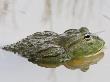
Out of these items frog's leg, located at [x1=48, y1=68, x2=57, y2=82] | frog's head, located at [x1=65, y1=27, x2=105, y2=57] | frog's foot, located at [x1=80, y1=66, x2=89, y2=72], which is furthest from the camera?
frog's head, located at [x1=65, y1=27, x2=105, y2=57]

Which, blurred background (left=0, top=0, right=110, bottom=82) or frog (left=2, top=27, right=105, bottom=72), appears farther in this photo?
frog (left=2, top=27, right=105, bottom=72)

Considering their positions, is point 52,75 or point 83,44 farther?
point 83,44

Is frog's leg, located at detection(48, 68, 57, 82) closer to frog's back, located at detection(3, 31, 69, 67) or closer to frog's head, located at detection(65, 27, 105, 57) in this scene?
frog's back, located at detection(3, 31, 69, 67)

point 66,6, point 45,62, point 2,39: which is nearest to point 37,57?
point 45,62

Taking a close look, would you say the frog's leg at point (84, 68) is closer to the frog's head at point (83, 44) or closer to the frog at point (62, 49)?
the frog at point (62, 49)

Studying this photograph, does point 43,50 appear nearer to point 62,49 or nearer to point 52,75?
point 62,49

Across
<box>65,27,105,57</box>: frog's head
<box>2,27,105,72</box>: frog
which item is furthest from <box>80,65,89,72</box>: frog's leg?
<box>65,27,105,57</box>: frog's head

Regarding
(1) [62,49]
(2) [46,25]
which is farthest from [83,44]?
(2) [46,25]
